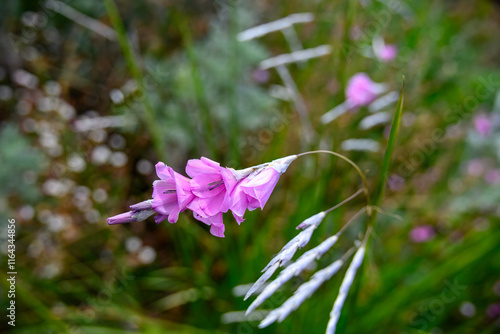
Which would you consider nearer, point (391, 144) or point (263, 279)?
point (263, 279)

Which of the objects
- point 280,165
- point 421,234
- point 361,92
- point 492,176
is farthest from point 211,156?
point 492,176

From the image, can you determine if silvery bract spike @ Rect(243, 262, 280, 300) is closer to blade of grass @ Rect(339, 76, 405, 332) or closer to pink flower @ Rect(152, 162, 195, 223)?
pink flower @ Rect(152, 162, 195, 223)

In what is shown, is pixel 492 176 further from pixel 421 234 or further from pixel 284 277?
pixel 284 277

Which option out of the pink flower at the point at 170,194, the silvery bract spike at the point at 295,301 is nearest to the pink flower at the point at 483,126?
the silvery bract spike at the point at 295,301

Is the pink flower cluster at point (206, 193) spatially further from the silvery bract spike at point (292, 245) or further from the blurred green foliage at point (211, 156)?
the blurred green foliage at point (211, 156)

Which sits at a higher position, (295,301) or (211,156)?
(295,301)

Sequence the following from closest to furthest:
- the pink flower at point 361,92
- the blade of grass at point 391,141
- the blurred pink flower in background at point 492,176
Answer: the blade of grass at point 391,141 → the pink flower at point 361,92 → the blurred pink flower in background at point 492,176

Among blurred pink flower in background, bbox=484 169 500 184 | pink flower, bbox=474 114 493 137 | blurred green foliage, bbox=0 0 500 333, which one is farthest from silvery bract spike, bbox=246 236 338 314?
pink flower, bbox=474 114 493 137

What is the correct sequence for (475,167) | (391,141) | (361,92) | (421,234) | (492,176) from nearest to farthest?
(391,141) < (361,92) < (421,234) < (492,176) < (475,167)
